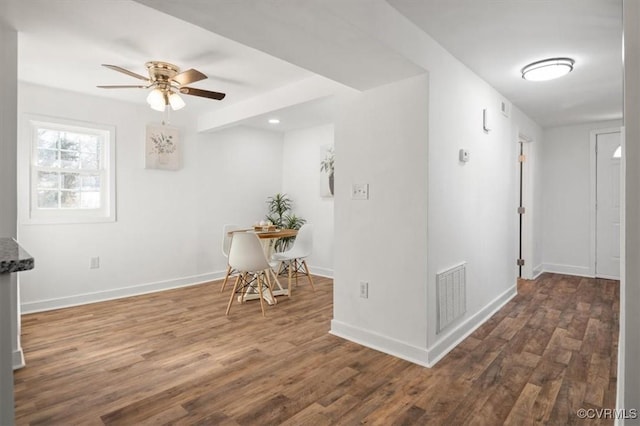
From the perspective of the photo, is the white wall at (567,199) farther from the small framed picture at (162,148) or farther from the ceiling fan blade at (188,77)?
the small framed picture at (162,148)

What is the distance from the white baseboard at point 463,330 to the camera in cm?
264

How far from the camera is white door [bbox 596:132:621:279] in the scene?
526cm

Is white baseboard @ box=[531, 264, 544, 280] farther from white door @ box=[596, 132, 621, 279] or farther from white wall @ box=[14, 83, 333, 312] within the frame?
white wall @ box=[14, 83, 333, 312]

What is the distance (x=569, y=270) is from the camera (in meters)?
5.68

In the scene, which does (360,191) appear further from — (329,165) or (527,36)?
(329,165)

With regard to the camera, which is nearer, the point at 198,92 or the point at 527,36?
the point at 527,36

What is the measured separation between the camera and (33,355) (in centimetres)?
271

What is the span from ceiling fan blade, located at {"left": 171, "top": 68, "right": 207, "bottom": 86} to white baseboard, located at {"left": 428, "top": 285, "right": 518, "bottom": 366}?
277 centimetres

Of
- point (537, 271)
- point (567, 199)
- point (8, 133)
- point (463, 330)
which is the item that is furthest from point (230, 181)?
point (567, 199)

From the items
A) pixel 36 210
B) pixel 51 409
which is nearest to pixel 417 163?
pixel 51 409

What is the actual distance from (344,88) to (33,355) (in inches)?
128

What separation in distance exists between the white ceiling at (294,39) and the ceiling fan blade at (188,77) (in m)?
0.17

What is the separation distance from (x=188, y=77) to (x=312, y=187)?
3140 mm

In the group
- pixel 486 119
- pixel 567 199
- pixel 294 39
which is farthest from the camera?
pixel 567 199
